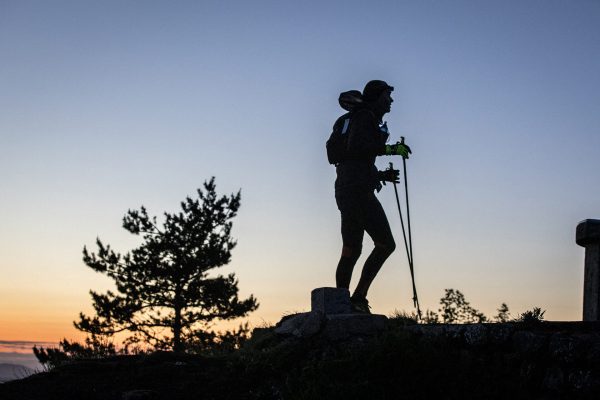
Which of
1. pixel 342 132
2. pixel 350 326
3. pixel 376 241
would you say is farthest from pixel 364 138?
pixel 350 326

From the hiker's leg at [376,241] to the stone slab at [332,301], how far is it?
0.53 meters

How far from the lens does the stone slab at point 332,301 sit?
27.2 ft

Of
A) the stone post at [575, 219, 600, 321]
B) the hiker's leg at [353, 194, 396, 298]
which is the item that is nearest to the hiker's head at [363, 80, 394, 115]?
the hiker's leg at [353, 194, 396, 298]

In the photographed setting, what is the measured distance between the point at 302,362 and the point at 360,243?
2043 millimetres

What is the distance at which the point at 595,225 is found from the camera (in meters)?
7.09

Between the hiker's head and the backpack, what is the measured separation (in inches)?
5.5

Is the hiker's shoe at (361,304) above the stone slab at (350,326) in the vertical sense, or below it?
above

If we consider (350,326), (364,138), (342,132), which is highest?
(342,132)

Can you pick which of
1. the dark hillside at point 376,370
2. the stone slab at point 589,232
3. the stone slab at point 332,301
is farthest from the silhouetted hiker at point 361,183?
the stone slab at point 589,232

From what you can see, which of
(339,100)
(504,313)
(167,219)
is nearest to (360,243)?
(339,100)

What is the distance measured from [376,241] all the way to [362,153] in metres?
1.16

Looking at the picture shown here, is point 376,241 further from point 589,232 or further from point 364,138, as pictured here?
point 589,232

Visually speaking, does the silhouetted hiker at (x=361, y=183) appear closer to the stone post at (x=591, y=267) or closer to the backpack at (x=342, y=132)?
the backpack at (x=342, y=132)

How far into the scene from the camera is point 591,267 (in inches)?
281
